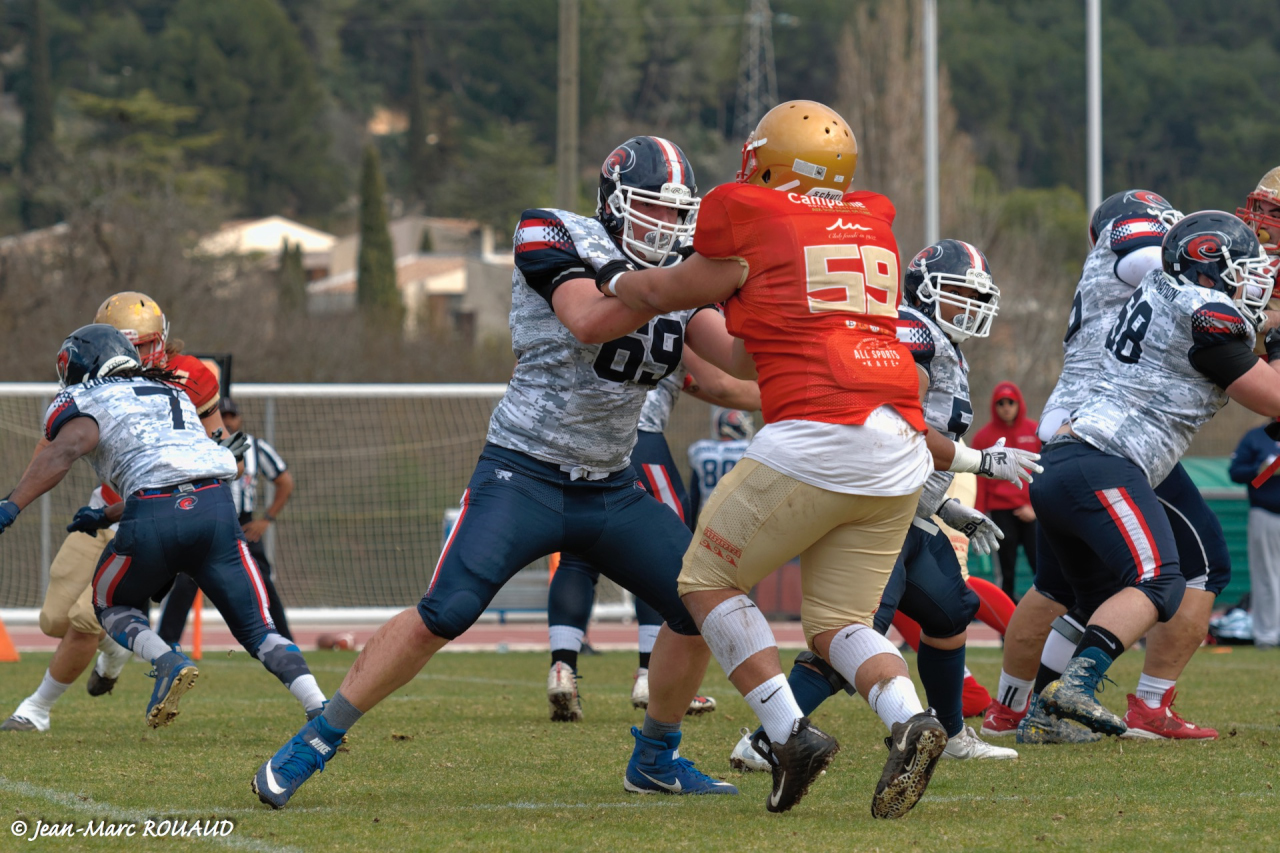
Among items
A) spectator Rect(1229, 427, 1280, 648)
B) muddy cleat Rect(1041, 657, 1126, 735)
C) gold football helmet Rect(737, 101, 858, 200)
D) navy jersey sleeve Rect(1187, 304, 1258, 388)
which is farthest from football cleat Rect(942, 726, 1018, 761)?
spectator Rect(1229, 427, 1280, 648)

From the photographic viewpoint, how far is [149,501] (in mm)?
6000

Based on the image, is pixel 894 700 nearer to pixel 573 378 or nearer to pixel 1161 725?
pixel 573 378

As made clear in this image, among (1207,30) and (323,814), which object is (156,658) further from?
(1207,30)

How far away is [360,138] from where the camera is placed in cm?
8281

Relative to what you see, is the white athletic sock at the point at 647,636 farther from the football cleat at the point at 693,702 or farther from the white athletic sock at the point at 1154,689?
the white athletic sock at the point at 1154,689

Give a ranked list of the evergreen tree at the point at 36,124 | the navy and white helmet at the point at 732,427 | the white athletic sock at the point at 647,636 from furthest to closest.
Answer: the evergreen tree at the point at 36,124, the navy and white helmet at the point at 732,427, the white athletic sock at the point at 647,636

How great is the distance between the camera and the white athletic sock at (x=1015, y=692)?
631 cm

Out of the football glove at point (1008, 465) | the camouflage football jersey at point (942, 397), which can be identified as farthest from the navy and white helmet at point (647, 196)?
the football glove at point (1008, 465)

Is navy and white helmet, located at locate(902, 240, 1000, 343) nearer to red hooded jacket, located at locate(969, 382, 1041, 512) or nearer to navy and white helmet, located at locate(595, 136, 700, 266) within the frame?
navy and white helmet, located at locate(595, 136, 700, 266)

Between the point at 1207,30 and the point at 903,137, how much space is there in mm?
44398

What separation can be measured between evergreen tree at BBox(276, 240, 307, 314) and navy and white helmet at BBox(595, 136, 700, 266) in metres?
27.0

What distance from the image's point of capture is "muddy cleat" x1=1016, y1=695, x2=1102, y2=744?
20.0 feet

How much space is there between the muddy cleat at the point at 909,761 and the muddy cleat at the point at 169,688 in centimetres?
259

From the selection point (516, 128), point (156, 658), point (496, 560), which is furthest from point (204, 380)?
point (516, 128)
